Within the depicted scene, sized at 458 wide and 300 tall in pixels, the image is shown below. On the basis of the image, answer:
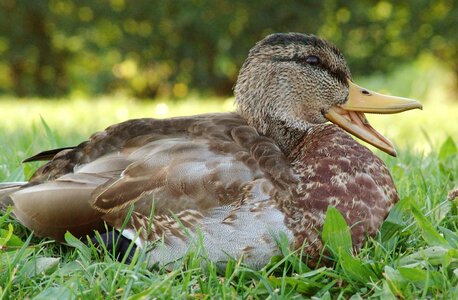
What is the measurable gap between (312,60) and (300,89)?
12 cm

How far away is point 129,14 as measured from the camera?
1237 cm

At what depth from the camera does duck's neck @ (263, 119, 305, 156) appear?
2.76 metres

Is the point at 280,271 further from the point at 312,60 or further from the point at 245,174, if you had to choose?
the point at 312,60

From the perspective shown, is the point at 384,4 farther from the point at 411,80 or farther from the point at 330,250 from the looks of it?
the point at 330,250

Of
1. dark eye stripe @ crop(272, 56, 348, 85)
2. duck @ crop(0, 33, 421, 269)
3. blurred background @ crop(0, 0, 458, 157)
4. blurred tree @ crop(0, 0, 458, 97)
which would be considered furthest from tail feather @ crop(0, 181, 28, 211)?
blurred tree @ crop(0, 0, 458, 97)

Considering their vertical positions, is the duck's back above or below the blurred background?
above

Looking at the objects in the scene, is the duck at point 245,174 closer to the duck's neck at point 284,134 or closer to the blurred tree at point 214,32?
the duck's neck at point 284,134

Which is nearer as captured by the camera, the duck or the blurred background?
the duck

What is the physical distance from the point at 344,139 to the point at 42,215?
108cm

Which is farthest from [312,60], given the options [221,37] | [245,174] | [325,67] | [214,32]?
[221,37]

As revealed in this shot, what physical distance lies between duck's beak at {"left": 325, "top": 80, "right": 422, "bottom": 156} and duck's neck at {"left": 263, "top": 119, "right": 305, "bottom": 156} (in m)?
0.15

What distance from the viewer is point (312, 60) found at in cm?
277

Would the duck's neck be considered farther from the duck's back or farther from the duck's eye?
the duck's eye

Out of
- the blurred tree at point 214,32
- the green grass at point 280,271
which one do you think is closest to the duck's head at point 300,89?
the green grass at point 280,271
